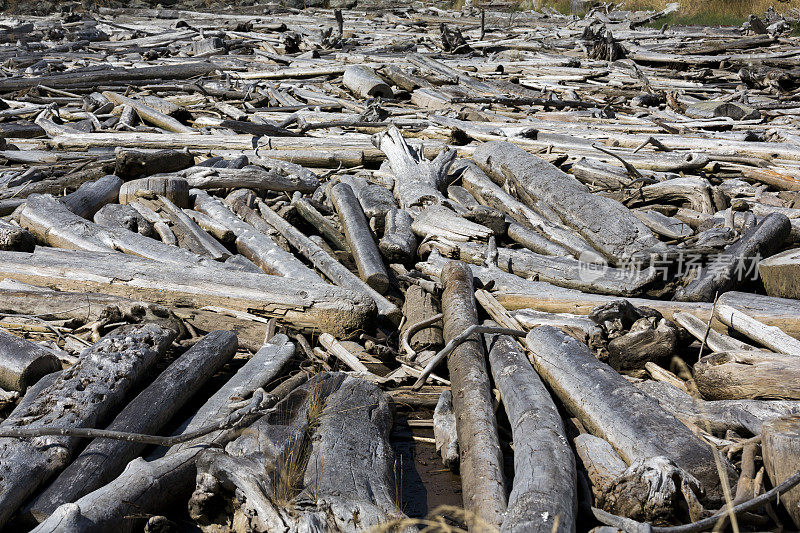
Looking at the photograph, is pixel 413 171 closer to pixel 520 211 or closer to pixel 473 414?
pixel 520 211

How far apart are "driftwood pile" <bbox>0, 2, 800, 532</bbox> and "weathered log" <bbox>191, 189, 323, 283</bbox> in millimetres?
36

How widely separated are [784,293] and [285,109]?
9.76 meters

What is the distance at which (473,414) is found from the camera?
149 inches

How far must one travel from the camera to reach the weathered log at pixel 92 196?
692 cm

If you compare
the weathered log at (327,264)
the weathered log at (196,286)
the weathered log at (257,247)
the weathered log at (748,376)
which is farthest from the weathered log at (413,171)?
the weathered log at (748,376)

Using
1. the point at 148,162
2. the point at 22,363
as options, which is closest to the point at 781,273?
the point at 22,363

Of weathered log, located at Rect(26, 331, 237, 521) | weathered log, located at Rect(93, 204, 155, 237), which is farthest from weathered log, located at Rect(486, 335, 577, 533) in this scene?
weathered log, located at Rect(93, 204, 155, 237)

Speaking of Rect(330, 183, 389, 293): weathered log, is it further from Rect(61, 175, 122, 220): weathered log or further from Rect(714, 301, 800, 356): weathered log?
Rect(714, 301, 800, 356): weathered log

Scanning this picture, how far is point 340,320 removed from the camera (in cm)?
505

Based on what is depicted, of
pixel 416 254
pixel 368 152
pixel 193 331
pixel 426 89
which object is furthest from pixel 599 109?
pixel 193 331

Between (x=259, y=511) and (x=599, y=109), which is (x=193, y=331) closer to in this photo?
(x=259, y=511)

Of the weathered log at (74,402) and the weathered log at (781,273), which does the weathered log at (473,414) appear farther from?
the weathered log at (781,273)

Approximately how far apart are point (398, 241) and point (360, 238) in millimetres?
390

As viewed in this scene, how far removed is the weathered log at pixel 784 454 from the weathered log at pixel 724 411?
1.29 ft
